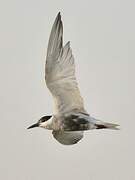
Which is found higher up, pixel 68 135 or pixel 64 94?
pixel 64 94

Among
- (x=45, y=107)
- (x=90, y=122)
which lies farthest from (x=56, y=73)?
(x=45, y=107)

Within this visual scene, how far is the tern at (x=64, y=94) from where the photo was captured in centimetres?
130

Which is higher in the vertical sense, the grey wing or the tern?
the tern

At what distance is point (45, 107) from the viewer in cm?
156

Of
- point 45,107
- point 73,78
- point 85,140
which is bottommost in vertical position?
point 85,140

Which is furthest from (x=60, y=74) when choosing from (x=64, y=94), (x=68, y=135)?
(x=68, y=135)

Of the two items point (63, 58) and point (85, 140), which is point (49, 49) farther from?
point (85, 140)

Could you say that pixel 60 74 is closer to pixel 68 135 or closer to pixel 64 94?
pixel 64 94

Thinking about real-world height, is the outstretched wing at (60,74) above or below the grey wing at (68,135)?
above

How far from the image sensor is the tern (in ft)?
4.25

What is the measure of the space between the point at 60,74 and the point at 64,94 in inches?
1.7

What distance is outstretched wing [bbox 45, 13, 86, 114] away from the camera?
4.22 feet

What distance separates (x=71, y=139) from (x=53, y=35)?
253mm

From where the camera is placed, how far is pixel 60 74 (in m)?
1.31
